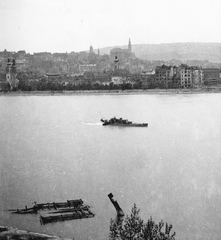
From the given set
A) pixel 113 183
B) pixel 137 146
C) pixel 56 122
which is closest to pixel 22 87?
pixel 56 122

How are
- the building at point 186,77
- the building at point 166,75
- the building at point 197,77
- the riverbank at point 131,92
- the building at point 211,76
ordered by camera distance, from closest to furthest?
the riverbank at point 131,92 → the building at point 166,75 → the building at point 186,77 → the building at point 197,77 → the building at point 211,76

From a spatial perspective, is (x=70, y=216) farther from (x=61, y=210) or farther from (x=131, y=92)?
(x=131, y=92)

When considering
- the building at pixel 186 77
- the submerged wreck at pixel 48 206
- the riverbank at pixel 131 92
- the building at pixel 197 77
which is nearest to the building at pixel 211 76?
the building at pixel 197 77

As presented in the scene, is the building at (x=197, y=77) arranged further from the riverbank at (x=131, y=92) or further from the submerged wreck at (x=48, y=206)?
the submerged wreck at (x=48, y=206)

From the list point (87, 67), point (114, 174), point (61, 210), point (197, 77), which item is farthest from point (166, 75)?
point (61, 210)

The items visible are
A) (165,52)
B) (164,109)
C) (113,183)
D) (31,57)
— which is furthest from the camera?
(165,52)

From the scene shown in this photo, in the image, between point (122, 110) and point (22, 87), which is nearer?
point (122, 110)

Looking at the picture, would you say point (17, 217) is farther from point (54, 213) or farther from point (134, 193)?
point (134, 193)
